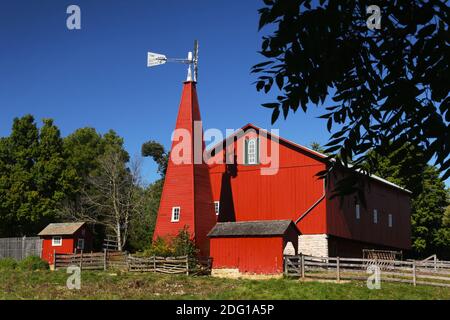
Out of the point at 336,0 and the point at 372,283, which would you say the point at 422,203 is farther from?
the point at 336,0

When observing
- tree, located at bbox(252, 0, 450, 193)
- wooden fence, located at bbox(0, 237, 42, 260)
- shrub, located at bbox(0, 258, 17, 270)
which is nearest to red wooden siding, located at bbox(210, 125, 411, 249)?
shrub, located at bbox(0, 258, 17, 270)

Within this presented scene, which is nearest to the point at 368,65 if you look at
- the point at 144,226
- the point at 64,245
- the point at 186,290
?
the point at 186,290

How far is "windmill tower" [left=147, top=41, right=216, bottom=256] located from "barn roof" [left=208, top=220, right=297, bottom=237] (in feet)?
4.86

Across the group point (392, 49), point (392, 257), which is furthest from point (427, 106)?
point (392, 257)

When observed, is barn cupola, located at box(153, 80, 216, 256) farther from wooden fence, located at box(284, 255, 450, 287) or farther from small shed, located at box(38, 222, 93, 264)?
small shed, located at box(38, 222, 93, 264)

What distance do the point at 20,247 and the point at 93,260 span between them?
11.0 meters

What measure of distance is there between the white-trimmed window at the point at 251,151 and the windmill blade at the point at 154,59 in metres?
7.36

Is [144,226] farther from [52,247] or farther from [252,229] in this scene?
[252,229]

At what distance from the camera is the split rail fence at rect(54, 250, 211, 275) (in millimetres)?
29453

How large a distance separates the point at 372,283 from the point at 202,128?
15.1 meters

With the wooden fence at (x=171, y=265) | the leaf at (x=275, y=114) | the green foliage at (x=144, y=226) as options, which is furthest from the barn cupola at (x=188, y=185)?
the leaf at (x=275, y=114)

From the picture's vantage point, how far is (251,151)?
115ft

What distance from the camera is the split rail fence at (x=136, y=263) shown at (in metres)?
29.5

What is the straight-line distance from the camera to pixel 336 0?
4.79m
